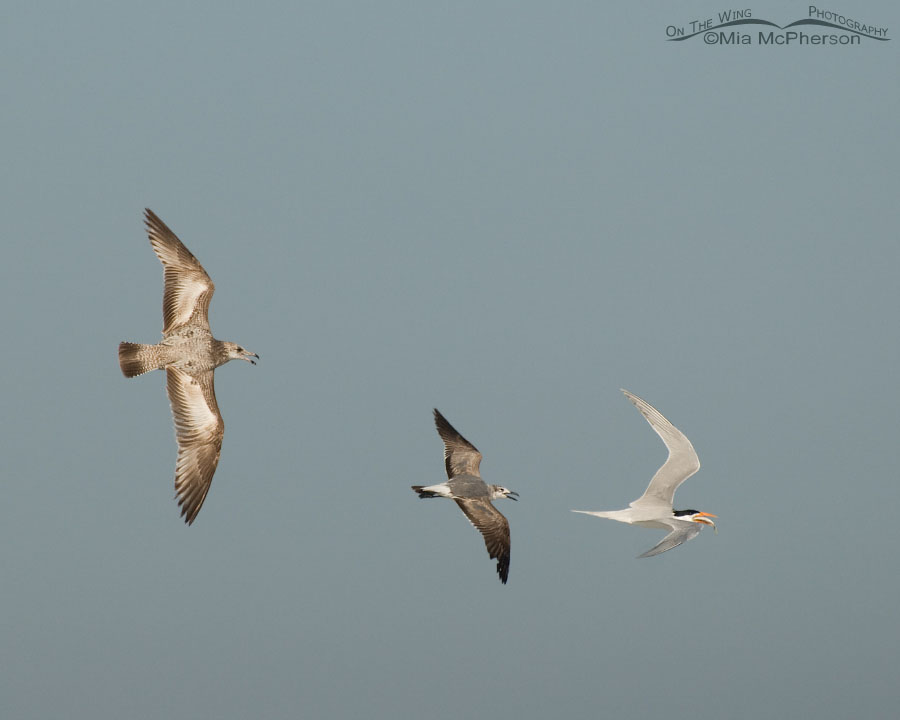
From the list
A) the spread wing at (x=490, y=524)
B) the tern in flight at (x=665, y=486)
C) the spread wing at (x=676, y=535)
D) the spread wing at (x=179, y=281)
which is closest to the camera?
the spread wing at (x=676, y=535)

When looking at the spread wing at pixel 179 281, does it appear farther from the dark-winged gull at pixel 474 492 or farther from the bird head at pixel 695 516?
the bird head at pixel 695 516

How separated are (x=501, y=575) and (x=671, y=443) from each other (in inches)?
196

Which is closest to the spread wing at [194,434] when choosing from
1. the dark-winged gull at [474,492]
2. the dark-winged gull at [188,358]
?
the dark-winged gull at [188,358]

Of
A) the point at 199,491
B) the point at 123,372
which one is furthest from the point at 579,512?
the point at 123,372

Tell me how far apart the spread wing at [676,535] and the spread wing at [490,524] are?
3.82m

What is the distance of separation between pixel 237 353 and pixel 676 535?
32.6 ft

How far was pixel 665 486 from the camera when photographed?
1145 inches

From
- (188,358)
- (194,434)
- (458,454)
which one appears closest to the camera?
(194,434)

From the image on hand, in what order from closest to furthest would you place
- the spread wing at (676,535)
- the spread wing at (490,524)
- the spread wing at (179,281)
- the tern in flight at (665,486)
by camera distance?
the spread wing at (676,535)
the spread wing at (179,281)
the tern in flight at (665,486)
the spread wing at (490,524)

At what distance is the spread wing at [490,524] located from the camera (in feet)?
94.3

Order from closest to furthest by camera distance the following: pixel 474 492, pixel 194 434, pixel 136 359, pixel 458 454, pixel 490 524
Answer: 1. pixel 136 359
2. pixel 194 434
3. pixel 474 492
4. pixel 490 524
5. pixel 458 454

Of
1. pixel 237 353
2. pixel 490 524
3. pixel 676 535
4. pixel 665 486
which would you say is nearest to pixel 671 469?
pixel 665 486

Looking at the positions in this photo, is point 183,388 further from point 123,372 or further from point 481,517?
point 481,517

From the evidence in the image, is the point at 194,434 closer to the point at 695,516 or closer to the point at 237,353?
the point at 237,353
